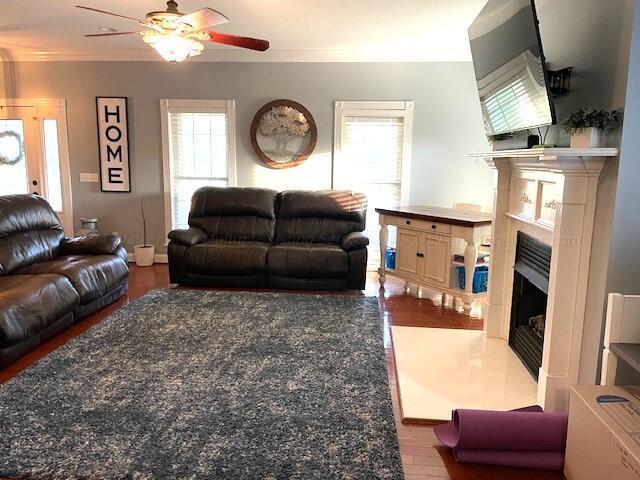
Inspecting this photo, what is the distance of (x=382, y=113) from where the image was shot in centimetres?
548

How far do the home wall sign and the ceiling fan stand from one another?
2.71 metres

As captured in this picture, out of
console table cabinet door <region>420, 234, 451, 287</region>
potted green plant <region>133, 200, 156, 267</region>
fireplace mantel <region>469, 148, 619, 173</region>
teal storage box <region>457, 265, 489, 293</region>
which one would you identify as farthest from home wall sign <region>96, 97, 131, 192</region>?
fireplace mantel <region>469, 148, 619, 173</region>

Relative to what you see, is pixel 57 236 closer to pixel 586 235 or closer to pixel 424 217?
pixel 424 217

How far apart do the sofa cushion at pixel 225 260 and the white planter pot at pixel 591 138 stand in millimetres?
3063

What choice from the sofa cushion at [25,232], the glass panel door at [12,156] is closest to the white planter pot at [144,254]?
the sofa cushion at [25,232]

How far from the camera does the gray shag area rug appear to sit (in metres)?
2.02

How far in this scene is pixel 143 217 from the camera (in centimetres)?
587

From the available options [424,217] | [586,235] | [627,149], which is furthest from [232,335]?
[627,149]

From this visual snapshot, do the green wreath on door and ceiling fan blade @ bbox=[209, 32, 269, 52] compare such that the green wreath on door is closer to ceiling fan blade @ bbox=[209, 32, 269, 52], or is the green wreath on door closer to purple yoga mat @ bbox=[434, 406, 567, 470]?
ceiling fan blade @ bbox=[209, 32, 269, 52]

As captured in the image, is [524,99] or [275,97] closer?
[524,99]

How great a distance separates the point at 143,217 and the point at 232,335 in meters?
3.00

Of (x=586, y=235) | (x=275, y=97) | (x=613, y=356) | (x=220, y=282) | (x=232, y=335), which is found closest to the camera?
(x=613, y=356)

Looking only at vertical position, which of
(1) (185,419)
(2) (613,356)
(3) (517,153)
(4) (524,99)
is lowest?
(1) (185,419)

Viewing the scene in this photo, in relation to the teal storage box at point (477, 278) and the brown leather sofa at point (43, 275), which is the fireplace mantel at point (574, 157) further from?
the brown leather sofa at point (43, 275)
